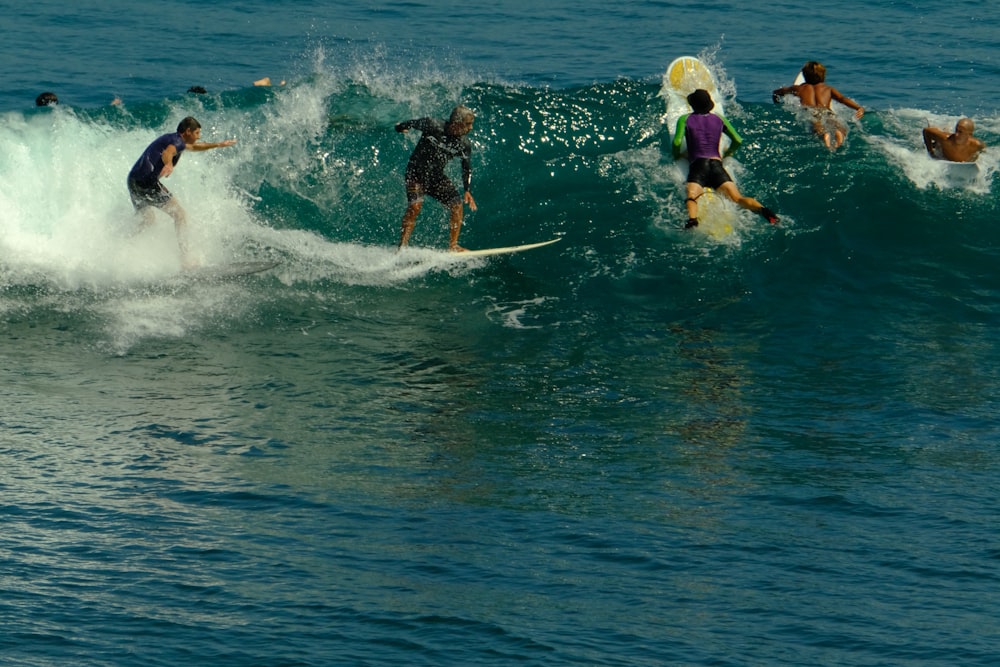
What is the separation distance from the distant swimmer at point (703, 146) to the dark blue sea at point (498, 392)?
37.2 inches

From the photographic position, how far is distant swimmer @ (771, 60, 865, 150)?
615 inches

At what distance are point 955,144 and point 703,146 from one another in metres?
3.44

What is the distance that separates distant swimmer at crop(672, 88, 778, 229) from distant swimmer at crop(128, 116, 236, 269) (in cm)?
432

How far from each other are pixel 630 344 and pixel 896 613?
517 cm

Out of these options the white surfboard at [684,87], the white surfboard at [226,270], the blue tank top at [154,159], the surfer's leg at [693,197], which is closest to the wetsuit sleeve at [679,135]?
the surfer's leg at [693,197]

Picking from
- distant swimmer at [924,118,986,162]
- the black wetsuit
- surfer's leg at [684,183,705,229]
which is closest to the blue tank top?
the black wetsuit

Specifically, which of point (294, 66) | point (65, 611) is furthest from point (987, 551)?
point (294, 66)

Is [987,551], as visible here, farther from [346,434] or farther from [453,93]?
[453,93]

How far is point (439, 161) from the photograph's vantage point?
12.9 meters

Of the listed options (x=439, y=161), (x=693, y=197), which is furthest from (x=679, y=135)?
(x=439, y=161)

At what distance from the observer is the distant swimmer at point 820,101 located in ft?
51.3

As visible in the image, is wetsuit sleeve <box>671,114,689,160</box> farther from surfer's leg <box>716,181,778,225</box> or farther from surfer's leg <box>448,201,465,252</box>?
surfer's leg <box>448,201,465,252</box>

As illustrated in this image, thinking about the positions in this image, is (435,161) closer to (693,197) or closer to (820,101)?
(693,197)

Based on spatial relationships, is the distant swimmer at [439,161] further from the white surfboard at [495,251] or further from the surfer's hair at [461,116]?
the white surfboard at [495,251]
